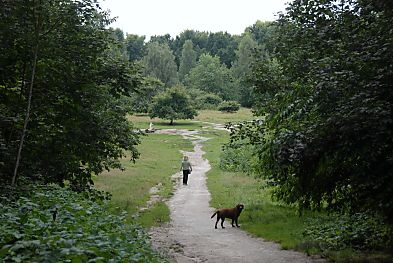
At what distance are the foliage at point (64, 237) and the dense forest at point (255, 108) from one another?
33 mm

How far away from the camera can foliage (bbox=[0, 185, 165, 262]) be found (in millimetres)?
4711

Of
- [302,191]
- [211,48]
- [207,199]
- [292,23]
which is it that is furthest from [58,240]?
[211,48]

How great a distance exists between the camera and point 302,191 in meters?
9.64

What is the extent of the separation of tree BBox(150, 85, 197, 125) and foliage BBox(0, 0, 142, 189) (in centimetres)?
5203

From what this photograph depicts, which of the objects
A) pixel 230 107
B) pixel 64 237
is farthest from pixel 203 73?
pixel 64 237

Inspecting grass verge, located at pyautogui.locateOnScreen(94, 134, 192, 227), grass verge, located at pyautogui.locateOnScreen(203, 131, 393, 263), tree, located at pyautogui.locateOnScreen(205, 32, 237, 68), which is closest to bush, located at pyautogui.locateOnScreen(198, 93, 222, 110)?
grass verge, located at pyautogui.locateOnScreen(94, 134, 192, 227)

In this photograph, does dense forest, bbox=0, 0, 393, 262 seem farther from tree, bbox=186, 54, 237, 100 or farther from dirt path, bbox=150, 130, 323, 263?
tree, bbox=186, 54, 237, 100

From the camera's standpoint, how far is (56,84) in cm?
1155

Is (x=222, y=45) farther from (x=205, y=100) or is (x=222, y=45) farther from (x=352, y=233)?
(x=352, y=233)

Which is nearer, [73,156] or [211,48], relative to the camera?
[73,156]

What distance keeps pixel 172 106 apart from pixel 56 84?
55320 millimetres

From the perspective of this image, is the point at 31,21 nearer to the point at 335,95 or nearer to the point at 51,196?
the point at 51,196

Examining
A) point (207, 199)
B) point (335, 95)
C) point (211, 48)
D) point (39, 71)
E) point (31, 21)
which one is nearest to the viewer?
point (335, 95)

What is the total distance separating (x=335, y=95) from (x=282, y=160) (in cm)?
151
